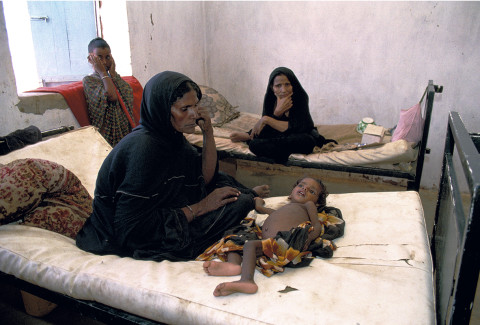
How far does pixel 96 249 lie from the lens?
5.62ft

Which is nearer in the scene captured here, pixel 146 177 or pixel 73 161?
pixel 146 177

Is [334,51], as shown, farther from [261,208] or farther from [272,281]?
[272,281]

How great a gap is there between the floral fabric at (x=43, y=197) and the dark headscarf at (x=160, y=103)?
555 mm

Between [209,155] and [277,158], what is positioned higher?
[209,155]

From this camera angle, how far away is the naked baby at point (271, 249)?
133 centimetres

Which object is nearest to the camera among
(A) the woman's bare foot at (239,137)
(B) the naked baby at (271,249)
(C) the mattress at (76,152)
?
(B) the naked baby at (271,249)

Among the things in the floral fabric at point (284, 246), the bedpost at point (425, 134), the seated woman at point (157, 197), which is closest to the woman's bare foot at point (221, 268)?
the floral fabric at point (284, 246)

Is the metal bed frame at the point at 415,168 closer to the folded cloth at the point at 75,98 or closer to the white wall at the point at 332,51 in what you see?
the white wall at the point at 332,51

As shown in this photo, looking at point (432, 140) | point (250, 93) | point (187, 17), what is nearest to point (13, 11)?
point (187, 17)

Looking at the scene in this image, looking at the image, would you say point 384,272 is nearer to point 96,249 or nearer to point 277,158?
point 96,249

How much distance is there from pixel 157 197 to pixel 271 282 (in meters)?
0.70

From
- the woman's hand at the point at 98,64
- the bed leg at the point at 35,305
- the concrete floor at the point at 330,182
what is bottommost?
the concrete floor at the point at 330,182

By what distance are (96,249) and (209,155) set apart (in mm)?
811

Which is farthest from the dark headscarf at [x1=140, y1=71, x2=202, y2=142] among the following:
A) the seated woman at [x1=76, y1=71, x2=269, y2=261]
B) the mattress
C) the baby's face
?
the mattress
